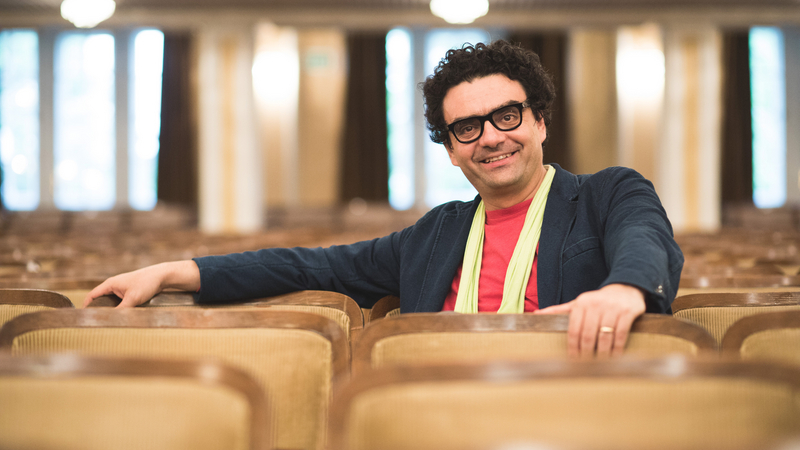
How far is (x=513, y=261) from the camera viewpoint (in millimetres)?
1366

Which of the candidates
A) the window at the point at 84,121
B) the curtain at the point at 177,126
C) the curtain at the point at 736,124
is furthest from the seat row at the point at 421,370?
the curtain at the point at 736,124

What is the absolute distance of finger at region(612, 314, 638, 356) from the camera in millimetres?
928

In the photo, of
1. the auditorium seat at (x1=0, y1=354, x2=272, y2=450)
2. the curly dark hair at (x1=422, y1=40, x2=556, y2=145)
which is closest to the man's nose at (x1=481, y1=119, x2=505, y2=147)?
the curly dark hair at (x1=422, y1=40, x2=556, y2=145)

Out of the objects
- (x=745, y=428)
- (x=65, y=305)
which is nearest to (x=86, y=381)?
(x=65, y=305)

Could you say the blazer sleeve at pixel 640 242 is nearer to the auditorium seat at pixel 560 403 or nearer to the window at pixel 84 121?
the auditorium seat at pixel 560 403

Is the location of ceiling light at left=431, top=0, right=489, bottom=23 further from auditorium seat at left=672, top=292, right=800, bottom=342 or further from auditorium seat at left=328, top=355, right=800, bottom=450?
auditorium seat at left=328, top=355, right=800, bottom=450

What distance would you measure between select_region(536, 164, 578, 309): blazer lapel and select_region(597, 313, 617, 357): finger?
343 millimetres

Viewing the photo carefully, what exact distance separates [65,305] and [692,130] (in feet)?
36.4

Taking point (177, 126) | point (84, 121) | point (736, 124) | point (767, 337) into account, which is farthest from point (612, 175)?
point (84, 121)

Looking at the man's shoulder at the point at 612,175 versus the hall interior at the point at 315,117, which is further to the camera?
the hall interior at the point at 315,117

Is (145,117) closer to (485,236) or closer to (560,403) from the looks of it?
(485,236)

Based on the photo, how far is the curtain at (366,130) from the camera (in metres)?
13.1

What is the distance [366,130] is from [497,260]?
12030 millimetres

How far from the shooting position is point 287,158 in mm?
12836
